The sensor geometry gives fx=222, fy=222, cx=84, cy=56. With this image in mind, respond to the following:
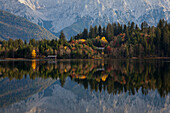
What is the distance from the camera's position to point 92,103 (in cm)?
3152

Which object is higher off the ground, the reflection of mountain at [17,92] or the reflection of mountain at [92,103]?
the reflection of mountain at [17,92]

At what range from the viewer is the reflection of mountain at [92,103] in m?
28.2

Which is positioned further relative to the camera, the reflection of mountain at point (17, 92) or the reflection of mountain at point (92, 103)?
the reflection of mountain at point (17, 92)

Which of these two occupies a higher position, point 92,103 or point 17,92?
point 17,92

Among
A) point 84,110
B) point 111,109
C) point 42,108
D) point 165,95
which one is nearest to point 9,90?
point 42,108

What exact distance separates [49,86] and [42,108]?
1577 cm

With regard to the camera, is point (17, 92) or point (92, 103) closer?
point (92, 103)

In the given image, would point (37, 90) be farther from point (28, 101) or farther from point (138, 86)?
point (138, 86)

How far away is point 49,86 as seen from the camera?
147 ft

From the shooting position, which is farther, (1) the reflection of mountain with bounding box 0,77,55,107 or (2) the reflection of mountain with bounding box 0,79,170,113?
(1) the reflection of mountain with bounding box 0,77,55,107

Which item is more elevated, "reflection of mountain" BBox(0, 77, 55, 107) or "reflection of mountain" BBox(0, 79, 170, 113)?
"reflection of mountain" BBox(0, 77, 55, 107)

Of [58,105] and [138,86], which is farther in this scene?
[138,86]

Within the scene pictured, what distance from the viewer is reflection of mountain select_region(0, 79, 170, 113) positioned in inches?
1111

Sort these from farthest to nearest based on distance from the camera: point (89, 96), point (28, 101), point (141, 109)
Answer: point (89, 96) → point (28, 101) → point (141, 109)
